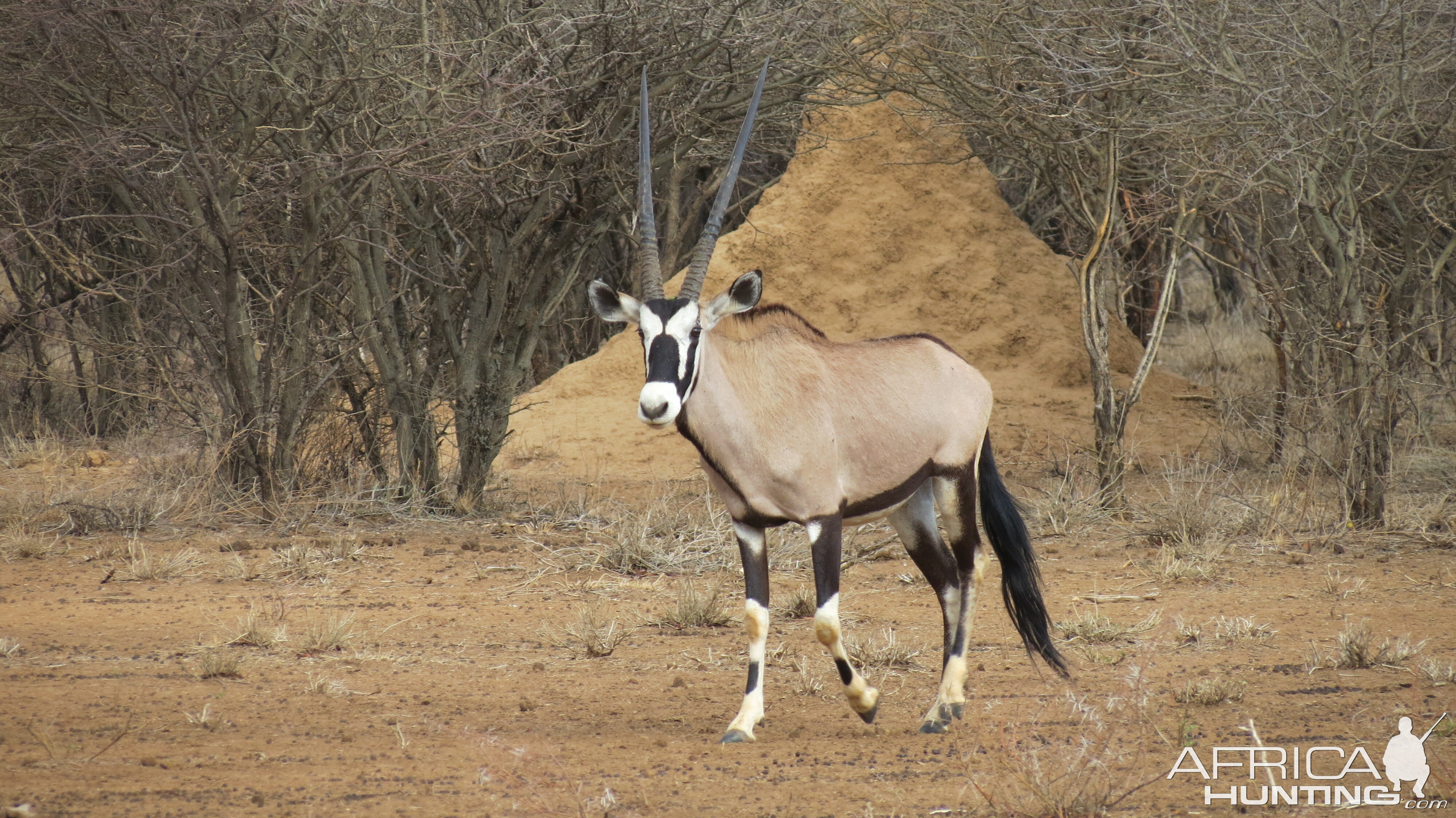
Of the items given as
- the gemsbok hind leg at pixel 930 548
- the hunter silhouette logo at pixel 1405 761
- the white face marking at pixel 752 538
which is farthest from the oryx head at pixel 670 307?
the hunter silhouette logo at pixel 1405 761

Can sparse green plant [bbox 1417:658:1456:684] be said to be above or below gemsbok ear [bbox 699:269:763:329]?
below

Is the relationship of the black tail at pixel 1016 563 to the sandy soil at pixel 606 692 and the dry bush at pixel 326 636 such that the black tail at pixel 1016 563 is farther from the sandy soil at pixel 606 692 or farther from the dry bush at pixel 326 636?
the dry bush at pixel 326 636

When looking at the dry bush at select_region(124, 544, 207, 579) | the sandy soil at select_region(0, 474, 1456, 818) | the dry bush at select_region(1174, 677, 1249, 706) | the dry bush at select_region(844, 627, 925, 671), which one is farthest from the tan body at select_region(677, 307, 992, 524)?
the dry bush at select_region(124, 544, 207, 579)

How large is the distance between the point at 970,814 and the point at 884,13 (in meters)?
6.71

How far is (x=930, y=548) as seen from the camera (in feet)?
16.8

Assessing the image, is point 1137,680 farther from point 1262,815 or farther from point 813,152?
point 813,152

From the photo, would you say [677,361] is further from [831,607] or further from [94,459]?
[94,459]

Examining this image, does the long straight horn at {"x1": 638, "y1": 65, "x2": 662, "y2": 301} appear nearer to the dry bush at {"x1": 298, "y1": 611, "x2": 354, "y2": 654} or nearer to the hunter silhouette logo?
the dry bush at {"x1": 298, "y1": 611, "x2": 354, "y2": 654}

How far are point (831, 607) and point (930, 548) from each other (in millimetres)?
737

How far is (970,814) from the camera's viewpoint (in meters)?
3.73

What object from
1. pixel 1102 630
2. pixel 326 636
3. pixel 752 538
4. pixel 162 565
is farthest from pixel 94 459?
pixel 1102 630

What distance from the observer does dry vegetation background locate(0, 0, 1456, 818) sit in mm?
4867

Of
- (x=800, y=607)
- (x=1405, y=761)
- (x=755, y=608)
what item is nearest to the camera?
(x=1405, y=761)

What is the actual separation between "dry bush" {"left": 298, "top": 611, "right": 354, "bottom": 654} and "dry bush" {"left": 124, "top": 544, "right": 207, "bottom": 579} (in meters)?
1.60
